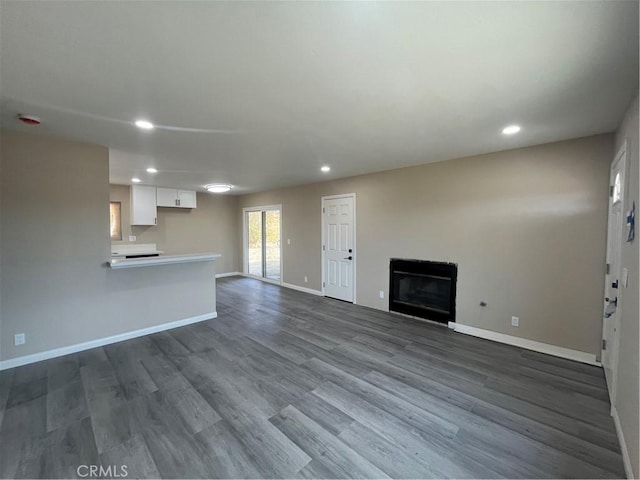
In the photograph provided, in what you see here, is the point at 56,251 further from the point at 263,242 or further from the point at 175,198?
the point at 263,242

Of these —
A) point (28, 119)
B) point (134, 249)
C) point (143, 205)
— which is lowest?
point (134, 249)

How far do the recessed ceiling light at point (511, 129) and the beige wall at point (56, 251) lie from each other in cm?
462

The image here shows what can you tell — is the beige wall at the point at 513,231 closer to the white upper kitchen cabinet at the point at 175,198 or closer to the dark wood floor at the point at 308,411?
the dark wood floor at the point at 308,411

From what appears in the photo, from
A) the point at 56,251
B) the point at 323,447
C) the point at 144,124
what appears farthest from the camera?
the point at 56,251

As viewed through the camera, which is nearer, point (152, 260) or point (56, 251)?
point (56, 251)

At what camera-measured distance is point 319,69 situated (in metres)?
1.73

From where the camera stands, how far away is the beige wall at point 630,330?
5.00ft

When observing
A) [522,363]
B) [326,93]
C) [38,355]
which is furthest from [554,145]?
[38,355]

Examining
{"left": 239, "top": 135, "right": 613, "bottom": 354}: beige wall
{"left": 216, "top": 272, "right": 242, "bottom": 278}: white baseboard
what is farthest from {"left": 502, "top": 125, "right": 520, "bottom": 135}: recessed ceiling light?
{"left": 216, "top": 272, "right": 242, "bottom": 278}: white baseboard

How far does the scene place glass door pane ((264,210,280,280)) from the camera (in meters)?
7.27

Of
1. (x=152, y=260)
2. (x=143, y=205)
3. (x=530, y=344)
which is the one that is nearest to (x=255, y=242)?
(x=143, y=205)

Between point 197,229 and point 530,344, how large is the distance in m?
7.65

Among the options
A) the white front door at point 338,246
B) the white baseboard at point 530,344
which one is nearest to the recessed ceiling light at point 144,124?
the white front door at point 338,246

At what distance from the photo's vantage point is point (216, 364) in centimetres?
296
